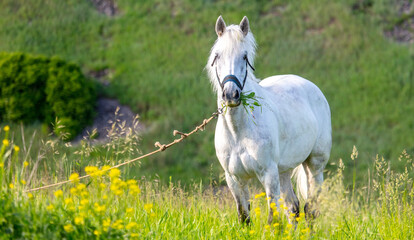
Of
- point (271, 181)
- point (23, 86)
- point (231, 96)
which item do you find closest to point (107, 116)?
point (23, 86)

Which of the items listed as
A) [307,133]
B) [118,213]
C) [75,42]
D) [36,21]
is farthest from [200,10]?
[118,213]

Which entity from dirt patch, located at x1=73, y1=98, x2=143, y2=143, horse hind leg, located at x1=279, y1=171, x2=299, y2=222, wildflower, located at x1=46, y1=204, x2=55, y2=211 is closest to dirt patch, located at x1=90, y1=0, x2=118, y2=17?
dirt patch, located at x1=73, y1=98, x2=143, y2=143

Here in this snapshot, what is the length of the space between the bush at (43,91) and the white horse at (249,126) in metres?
9.80

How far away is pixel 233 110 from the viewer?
4.37 meters

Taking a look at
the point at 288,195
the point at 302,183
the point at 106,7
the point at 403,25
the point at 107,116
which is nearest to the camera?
the point at 288,195

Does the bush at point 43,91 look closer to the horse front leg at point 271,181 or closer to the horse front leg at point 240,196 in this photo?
the horse front leg at point 240,196

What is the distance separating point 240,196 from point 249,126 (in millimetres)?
667

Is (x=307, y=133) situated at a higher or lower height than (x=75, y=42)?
lower

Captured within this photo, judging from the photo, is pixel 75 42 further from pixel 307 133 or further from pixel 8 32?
pixel 307 133

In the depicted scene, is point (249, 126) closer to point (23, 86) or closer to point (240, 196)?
point (240, 196)

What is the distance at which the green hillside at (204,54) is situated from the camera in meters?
13.9

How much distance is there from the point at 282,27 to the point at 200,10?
10.8 feet

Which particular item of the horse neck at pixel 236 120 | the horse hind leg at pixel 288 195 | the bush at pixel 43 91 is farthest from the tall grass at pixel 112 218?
the bush at pixel 43 91

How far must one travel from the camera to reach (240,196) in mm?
4621
